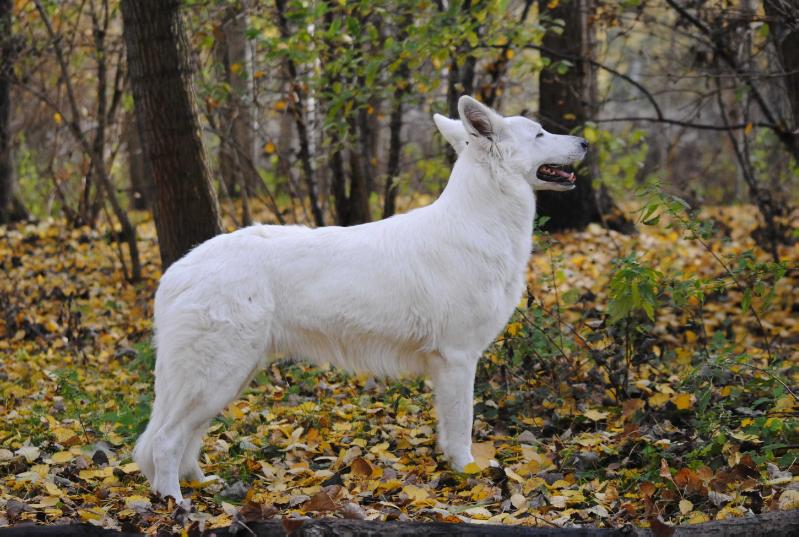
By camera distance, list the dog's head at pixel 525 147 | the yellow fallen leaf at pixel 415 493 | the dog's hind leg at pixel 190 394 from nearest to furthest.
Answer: the yellow fallen leaf at pixel 415 493 → the dog's hind leg at pixel 190 394 → the dog's head at pixel 525 147

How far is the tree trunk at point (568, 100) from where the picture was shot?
11.4 m

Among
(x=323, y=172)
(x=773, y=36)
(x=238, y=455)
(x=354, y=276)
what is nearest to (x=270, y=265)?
(x=354, y=276)

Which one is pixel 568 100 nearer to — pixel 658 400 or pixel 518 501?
pixel 658 400

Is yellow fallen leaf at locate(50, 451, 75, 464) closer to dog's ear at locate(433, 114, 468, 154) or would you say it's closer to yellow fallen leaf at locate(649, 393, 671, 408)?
dog's ear at locate(433, 114, 468, 154)

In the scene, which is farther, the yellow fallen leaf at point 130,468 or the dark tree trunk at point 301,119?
the dark tree trunk at point 301,119

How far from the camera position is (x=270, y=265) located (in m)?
4.89

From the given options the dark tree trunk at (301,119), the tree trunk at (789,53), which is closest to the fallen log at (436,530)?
the tree trunk at (789,53)

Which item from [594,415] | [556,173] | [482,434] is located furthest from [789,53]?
[482,434]

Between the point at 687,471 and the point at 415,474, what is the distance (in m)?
1.62

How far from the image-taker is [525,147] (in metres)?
5.37

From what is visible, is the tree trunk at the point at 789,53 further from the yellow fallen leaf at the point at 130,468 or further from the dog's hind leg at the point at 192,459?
the yellow fallen leaf at the point at 130,468

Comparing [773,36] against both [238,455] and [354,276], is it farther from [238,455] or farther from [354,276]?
[238,455]

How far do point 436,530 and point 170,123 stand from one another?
5.01m

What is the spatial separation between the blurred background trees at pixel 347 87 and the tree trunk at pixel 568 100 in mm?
30
